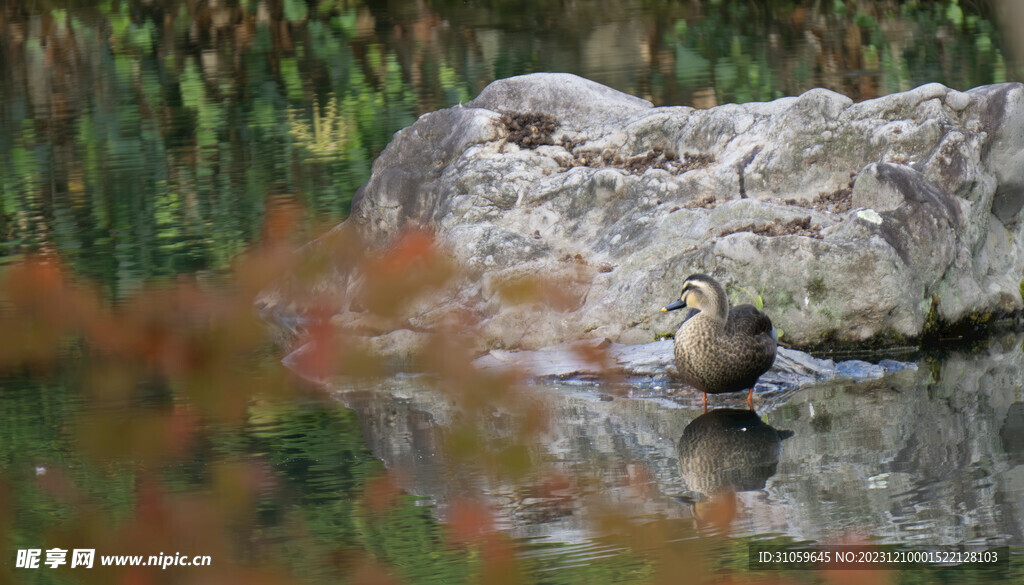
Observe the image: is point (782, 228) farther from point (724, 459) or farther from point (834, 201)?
point (724, 459)

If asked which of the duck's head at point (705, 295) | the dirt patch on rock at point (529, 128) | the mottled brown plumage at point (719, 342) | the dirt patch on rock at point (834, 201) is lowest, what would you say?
the mottled brown plumage at point (719, 342)

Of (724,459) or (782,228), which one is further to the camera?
(782,228)

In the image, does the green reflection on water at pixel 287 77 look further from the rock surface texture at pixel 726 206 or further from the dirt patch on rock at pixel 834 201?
the dirt patch on rock at pixel 834 201

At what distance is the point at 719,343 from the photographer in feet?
24.3

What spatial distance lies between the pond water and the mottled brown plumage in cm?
22

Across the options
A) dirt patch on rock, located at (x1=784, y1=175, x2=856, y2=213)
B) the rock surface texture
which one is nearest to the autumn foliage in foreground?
the rock surface texture

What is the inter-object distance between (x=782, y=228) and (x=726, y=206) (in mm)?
416

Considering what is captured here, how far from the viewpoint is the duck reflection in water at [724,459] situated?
582 cm

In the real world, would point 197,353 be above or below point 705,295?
above

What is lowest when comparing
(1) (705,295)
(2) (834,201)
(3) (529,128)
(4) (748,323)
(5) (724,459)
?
(5) (724,459)

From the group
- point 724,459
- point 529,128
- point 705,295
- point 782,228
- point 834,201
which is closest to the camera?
point 724,459

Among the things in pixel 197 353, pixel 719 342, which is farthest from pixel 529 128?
pixel 197 353

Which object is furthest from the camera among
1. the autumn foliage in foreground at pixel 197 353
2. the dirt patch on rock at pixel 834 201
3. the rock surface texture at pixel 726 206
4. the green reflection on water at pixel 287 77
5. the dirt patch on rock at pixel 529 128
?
the green reflection on water at pixel 287 77

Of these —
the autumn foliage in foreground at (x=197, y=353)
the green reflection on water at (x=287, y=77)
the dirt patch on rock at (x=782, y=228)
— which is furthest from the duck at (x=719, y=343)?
the green reflection on water at (x=287, y=77)
